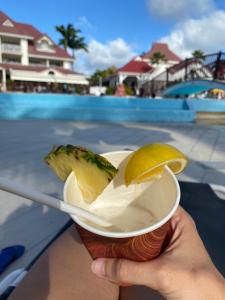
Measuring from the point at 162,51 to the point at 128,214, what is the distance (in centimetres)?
5360

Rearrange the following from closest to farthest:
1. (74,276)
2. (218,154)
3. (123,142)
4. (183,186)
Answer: (74,276)
(183,186)
(218,154)
(123,142)

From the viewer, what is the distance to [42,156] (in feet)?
14.0

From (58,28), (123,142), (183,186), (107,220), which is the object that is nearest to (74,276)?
(107,220)

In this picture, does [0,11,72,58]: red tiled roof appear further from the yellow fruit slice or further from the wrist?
the wrist

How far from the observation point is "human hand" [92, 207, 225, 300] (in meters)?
0.66

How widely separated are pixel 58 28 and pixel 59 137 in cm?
4349

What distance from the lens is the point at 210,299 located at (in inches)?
25.9

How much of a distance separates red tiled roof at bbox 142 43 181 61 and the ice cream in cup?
5171 centimetres

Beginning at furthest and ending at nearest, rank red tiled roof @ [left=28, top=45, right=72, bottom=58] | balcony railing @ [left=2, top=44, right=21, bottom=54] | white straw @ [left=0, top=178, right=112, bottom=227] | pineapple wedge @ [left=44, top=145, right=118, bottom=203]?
red tiled roof @ [left=28, top=45, right=72, bottom=58], balcony railing @ [left=2, top=44, right=21, bottom=54], pineapple wedge @ [left=44, top=145, right=118, bottom=203], white straw @ [left=0, top=178, right=112, bottom=227]

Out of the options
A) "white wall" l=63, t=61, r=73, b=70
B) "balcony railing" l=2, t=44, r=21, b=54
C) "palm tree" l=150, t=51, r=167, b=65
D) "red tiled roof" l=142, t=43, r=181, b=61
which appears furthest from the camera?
"red tiled roof" l=142, t=43, r=181, b=61

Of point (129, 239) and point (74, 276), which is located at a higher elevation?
point (129, 239)

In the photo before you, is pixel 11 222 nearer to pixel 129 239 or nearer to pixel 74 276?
pixel 74 276

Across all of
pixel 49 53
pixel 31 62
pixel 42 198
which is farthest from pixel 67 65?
pixel 42 198

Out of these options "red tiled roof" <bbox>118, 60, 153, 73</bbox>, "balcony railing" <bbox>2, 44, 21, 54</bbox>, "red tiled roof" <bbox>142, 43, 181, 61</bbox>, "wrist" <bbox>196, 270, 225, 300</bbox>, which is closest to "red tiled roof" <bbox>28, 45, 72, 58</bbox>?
"balcony railing" <bbox>2, 44, 21, 54</bbox>
